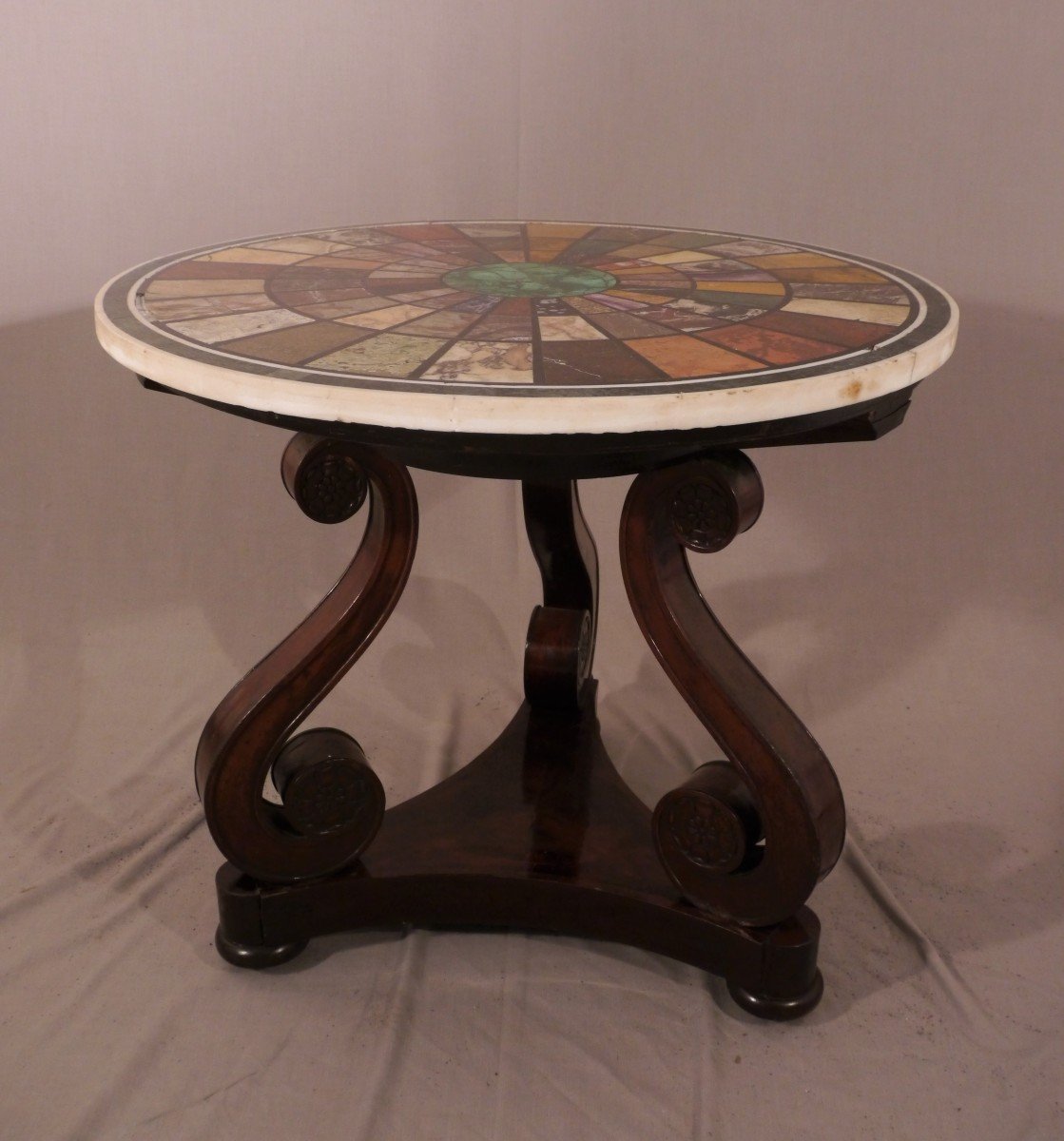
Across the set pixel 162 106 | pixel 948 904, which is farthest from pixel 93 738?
pixel 948 904

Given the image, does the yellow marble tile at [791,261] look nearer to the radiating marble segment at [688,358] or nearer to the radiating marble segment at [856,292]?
the radiating marble segment at [856,292]

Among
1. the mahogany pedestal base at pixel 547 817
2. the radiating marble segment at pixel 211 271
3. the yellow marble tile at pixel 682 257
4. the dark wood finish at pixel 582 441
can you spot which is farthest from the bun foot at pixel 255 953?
the yellow marble tile at pixel 682 257

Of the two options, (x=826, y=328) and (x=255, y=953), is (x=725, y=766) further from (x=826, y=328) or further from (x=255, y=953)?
(x=255, y=953)

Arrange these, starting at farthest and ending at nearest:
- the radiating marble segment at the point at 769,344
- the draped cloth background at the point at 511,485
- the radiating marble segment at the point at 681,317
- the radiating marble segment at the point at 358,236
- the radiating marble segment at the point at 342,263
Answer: the draped cloth background at the point at 511,485 → the radiating marble segment at the point at 358,236 → the radiating marble segment at the point at 342,263 → the radiating marble segment at the point at 681,317 → the radiating marble segment at the point at 769,344

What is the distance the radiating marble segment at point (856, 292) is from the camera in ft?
6.31

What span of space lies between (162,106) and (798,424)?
192cm

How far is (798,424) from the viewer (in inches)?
62.0

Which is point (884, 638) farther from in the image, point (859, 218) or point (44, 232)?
point (44, 232)

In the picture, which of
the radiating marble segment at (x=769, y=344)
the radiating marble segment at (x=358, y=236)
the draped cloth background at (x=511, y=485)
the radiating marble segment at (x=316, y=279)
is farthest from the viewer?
the draped cloth background at (x=511, y=485)

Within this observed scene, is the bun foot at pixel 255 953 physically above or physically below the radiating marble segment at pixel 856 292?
below

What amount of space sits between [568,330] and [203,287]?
592mm

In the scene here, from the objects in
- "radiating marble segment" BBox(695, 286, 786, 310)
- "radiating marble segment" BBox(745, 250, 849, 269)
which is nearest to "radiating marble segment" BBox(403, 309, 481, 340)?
"radiating marble segment" BBox(695, 286, 786, 310)

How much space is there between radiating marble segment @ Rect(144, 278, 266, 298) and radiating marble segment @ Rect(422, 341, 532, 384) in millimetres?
476

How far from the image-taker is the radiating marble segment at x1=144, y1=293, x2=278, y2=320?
71.6 inches
